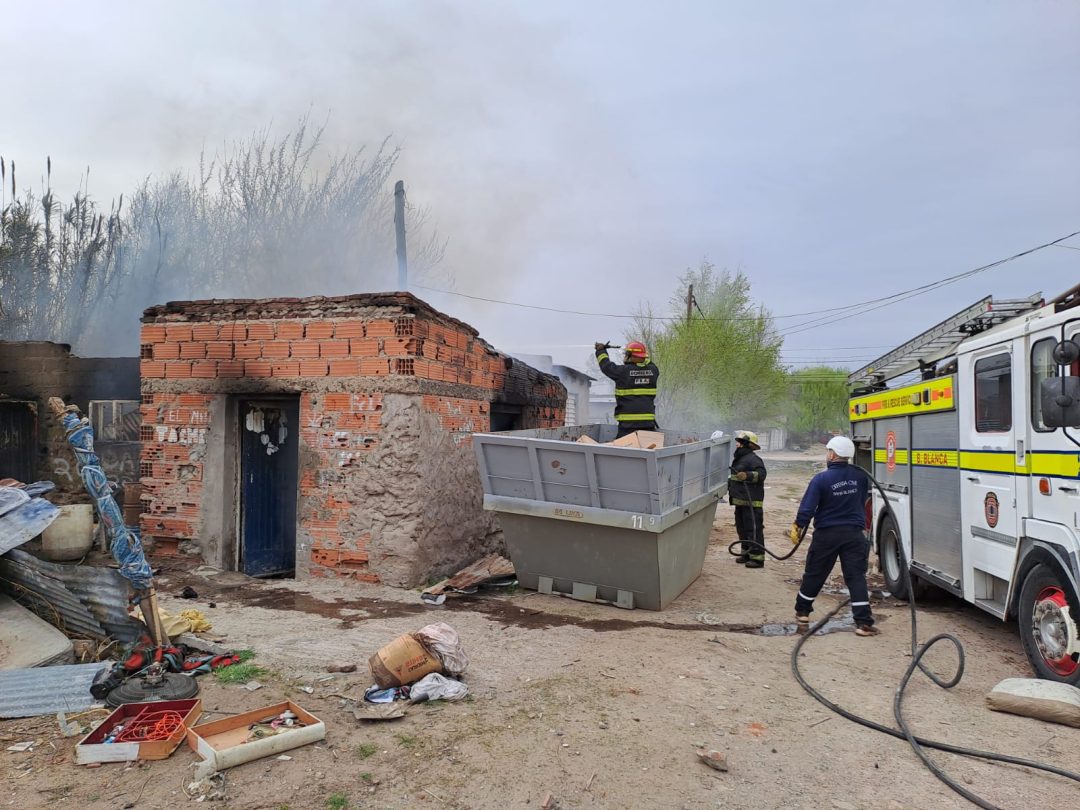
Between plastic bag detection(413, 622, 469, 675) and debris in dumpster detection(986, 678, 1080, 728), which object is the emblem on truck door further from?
plastic bag detection(413, 622, 469, 675)

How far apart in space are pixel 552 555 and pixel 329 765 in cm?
352

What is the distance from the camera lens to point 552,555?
22.5ft

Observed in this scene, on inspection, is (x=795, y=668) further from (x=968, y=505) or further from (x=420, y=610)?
(x=420, y=610)

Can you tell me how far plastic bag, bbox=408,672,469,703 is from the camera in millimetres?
4387

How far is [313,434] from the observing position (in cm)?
757

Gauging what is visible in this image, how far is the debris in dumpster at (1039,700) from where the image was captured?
4.22 meters

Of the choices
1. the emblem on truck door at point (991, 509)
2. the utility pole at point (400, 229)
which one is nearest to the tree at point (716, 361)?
the utility pole at point (400, 229)

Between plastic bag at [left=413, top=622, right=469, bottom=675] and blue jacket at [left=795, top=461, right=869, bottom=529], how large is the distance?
342cm

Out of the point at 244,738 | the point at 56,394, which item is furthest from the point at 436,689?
the point at 56,394

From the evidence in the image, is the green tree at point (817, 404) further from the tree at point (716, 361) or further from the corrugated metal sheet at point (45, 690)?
the corrugated metal sheet at point (45, 690)

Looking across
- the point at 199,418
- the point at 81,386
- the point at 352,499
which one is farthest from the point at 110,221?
the point at 352,499

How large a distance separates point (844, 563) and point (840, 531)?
299 millimetres

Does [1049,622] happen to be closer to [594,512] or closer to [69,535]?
[594,512]

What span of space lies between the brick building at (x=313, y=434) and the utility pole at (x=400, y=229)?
11074 millimetres
